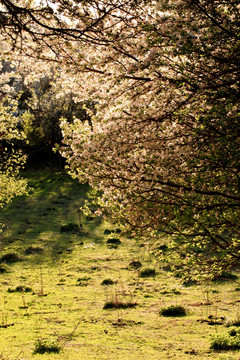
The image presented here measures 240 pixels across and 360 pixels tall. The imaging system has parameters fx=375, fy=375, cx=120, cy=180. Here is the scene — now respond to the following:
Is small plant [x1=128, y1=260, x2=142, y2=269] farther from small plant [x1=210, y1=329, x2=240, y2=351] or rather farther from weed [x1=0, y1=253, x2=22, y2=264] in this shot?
small plant [x1=210, y1=329, x2=240, y2=351]

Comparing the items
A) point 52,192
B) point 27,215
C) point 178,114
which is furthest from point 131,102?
point 52,192

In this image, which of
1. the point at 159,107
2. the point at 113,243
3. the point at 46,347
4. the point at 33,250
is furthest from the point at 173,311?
the point at 33,250

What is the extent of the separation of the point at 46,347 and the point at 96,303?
→ 15.8ft

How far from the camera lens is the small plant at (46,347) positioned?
8.88 meters

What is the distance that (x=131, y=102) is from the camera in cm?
806

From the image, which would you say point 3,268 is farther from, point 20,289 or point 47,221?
point 47,221

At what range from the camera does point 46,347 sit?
8.98m

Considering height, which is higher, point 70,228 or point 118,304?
point 70,228

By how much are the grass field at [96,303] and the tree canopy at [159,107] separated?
1.59 m

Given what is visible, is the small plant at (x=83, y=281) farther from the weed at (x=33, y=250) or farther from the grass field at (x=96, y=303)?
the weed at (x=33, y=250)

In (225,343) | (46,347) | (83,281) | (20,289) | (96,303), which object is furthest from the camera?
(83,281)

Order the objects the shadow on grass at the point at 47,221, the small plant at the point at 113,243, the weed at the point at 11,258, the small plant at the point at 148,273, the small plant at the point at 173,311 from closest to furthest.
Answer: the small plant at the point at 173,311
the small plant at the point at 148,273
the weed at the point at 11,258
the shadow on grass at the point at 47,221
the small plant at the point at 113,243

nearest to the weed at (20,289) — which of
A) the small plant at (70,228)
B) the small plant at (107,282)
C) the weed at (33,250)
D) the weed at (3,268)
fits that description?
the small plant at (107,282)

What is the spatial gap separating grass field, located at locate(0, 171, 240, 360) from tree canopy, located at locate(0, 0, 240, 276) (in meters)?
1.59
